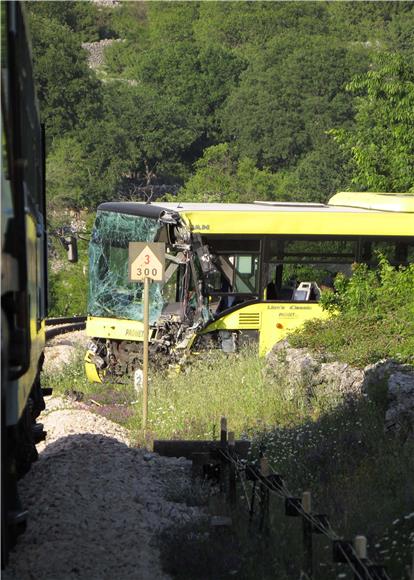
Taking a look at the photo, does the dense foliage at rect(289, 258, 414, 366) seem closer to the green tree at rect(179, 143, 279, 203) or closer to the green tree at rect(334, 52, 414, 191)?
the green tree at rect(334, 52, 414, 191)

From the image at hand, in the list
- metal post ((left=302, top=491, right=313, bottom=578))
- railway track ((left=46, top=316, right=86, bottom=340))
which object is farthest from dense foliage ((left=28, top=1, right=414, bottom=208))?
metal post ((left=302, top=491, right=313, bottom=578))

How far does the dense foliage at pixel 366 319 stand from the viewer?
18.7 m

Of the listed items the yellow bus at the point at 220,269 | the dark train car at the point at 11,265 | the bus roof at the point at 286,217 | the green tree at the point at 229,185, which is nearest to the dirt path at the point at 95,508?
the dark train car at the point at 11,265

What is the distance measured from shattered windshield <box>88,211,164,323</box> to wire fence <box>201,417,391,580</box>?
30.4ft

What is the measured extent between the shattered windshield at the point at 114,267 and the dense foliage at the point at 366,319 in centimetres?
325

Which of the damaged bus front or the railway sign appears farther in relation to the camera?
the damaged bus front

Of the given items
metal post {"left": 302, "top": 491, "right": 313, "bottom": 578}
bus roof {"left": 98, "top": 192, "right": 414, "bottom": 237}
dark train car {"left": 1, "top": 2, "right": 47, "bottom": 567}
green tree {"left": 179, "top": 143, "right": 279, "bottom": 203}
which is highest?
dark train car {"left": 1, "top": 2, "right": 47, "bottom": 567}

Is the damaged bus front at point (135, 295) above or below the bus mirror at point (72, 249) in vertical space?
below

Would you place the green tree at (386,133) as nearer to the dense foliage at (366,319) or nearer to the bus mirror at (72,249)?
the dense foliage at (366,319)

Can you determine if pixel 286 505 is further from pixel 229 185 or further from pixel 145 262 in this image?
pixel 229 185

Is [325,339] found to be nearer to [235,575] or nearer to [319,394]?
[319,394]

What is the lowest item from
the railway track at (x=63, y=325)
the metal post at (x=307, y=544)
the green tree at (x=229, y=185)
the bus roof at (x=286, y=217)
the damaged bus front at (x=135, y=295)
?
the green tree at (x=229, y=185)

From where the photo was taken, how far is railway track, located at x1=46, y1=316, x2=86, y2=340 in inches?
1411

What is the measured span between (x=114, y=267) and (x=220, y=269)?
1.95m
